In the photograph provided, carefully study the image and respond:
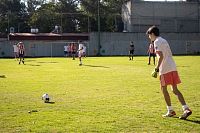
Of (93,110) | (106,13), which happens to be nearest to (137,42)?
(106,13)

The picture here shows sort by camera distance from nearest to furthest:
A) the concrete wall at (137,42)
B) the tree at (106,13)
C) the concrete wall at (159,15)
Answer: the concrete wall at (137,42), the concrete wall at (159,15), the tree at (106,13)

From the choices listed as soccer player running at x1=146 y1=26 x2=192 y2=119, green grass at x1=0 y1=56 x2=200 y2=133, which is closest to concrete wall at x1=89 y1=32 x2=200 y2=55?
green grass at x1=0 y1=56 x2=200 y2=133

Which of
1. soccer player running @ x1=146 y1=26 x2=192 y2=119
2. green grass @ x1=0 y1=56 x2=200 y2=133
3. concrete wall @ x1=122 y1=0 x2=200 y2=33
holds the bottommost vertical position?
green grass @ x1=0 y1=56 x2=200 y2=133

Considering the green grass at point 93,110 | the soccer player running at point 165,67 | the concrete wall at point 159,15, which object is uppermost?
the concrete wall at point 159,15

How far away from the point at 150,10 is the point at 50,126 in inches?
2629

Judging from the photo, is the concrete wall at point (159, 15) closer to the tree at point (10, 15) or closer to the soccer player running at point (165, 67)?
the tree at point (10, 15)

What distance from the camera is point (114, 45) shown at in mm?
70812

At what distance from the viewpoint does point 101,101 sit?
40.8ft

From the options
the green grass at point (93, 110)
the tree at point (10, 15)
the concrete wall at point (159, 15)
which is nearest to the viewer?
the green grass at point (93, 110)

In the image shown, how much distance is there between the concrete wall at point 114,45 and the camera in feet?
222

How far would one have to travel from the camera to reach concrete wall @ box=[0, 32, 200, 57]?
6781 centimetres

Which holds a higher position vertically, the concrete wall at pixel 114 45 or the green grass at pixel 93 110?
the concrete wall at pixel 114 45

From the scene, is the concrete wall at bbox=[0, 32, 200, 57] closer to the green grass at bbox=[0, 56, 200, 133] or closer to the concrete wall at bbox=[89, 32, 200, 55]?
the concrete wall at bbox=[89, 32, 200, 55]

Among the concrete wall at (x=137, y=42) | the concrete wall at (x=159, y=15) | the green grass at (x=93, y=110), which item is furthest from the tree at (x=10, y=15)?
the green grass at (x=93, y=110)
